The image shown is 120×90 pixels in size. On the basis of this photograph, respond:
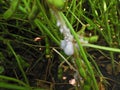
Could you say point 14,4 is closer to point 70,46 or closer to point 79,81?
point 70,46

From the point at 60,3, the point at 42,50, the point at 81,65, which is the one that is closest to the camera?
the point at 60,3

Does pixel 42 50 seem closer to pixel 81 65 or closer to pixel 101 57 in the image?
pixel 101 57

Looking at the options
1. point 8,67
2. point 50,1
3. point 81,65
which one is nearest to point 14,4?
point 50,1

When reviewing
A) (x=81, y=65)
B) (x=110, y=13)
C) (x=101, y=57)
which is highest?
(x=110, y=13)

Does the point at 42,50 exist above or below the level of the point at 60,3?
below

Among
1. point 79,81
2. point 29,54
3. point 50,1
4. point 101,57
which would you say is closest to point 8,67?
point 29,54

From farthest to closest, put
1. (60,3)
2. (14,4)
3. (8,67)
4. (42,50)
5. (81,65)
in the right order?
(42,50) < (8,67) < (81,65) < (14,4) < (60,3)

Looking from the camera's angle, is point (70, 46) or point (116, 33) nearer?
point (70, 46)

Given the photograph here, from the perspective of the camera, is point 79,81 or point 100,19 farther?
point 100,19

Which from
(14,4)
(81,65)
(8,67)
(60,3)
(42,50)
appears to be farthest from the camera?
(42,50)
